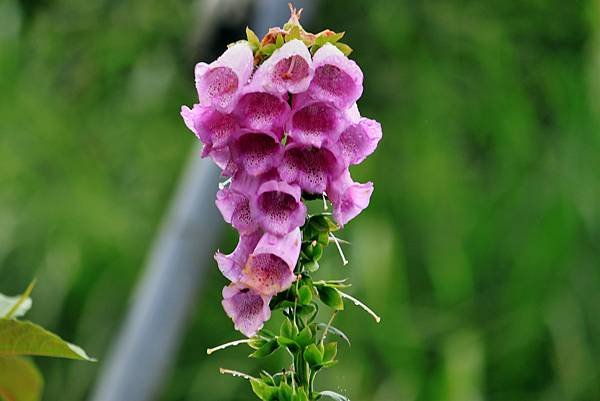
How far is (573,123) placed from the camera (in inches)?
136

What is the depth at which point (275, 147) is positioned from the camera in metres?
0.62

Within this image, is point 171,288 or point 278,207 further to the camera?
point 171,288

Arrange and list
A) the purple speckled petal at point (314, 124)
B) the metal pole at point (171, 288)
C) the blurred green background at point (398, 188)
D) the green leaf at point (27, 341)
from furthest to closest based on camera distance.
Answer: the blurred green background at point (398, 188) → the metal pole at point (171, 288) → the green leaf at point (27, 341) → the purple speckled petal at point (314, 124)

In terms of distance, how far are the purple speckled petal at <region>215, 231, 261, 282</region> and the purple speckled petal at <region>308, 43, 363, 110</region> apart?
96mm

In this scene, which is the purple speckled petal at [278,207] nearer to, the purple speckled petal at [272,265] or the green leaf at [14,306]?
the purple speckled petal at [272,265]

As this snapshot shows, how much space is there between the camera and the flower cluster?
619mm

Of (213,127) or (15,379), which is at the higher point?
(213,127)

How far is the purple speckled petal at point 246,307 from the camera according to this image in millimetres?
633

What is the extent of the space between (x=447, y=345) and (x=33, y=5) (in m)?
2.76

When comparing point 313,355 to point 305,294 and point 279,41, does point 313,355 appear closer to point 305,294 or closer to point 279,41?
point 305,294

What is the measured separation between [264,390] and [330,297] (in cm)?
7

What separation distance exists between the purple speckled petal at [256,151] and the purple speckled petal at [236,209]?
20 millimetres

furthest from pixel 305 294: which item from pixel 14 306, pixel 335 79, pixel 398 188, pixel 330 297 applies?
pixel 398 188

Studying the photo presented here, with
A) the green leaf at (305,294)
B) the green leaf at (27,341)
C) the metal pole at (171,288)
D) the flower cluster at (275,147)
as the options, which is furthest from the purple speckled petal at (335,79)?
the metal pole at (171,288)
